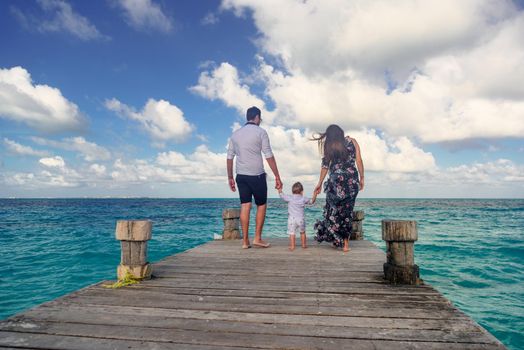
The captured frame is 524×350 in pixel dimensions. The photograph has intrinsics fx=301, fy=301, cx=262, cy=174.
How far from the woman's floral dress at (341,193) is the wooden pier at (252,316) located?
5.37 feet

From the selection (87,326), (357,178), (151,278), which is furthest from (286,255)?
(87,326)

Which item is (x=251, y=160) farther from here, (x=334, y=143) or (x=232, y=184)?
(x=334, y=143)

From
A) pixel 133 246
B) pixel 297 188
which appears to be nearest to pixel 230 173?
pixel 297 188

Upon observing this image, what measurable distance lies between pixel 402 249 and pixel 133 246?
3.45m

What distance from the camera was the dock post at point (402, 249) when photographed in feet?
11.9

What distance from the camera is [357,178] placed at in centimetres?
588

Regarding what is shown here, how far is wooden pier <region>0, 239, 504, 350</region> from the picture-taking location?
7.29 ft

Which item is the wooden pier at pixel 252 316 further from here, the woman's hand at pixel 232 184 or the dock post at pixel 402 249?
the woman's hand at pixel 232 184

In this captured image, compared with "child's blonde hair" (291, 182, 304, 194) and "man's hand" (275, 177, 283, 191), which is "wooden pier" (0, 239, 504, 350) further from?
"child's blonde hair" (291, 182, 304, 194)

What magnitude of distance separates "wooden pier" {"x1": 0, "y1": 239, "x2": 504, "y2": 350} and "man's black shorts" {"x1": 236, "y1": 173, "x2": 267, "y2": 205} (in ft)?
6.48

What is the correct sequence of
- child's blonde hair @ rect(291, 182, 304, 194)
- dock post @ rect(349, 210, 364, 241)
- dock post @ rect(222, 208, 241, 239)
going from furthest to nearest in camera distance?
dock post @ rect(222, 208, 241, 239)
dock post @ rect(349, 210, 364, 241)
child's blonde hair @ rect(291, 182, 304, 194)

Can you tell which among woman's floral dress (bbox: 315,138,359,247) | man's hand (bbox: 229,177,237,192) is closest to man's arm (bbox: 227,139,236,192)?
man's hand (bbox: 229,177,237,192)

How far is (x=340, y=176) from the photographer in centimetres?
581

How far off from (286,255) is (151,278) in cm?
254
